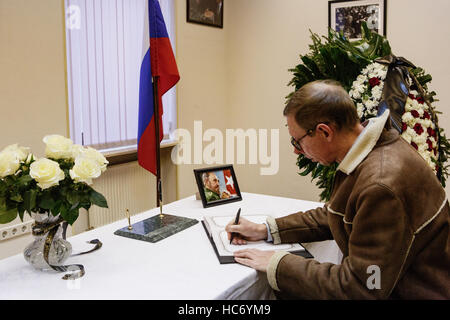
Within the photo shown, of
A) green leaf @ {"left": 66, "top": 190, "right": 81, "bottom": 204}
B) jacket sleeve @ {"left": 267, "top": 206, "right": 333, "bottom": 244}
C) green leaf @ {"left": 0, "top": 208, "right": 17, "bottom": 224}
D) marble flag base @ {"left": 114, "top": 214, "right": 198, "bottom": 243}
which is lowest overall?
marble flag base @ {"left": 114, "top": 214, "right": 198, "bottom": 243}

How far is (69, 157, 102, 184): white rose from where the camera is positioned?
1.23 m

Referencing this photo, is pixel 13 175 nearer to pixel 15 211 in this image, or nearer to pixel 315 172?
pixel 15 211

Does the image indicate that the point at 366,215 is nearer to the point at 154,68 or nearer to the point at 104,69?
the point at 154,68

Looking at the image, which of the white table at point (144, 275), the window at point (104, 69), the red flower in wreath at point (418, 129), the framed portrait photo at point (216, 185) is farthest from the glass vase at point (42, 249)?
the window at point (104, 69)

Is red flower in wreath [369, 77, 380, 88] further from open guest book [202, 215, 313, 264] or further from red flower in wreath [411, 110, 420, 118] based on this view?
open guest book [202, 215, 313, 264]

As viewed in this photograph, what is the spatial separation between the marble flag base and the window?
4.95 feet

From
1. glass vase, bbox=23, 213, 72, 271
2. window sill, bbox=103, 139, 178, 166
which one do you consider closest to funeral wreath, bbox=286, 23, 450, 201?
glass vase, bbox=23, 213, 72, 271

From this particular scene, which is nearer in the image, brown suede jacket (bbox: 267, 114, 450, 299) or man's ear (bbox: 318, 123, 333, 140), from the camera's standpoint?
brown suede jacket (bbox: 267, 114, 450, 299)

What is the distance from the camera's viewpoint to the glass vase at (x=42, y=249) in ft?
4.23

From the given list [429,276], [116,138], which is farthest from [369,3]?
[429,276]

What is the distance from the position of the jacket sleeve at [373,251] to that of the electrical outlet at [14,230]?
2.10 metres

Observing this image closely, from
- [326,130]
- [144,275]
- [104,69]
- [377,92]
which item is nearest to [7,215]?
[144,275]

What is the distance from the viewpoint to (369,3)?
11.7 feet

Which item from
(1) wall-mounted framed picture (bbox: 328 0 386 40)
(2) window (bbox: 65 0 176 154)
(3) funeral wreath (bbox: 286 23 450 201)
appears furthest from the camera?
(1) wall-mounted framed picture (bbox: 328 0 386 40)
